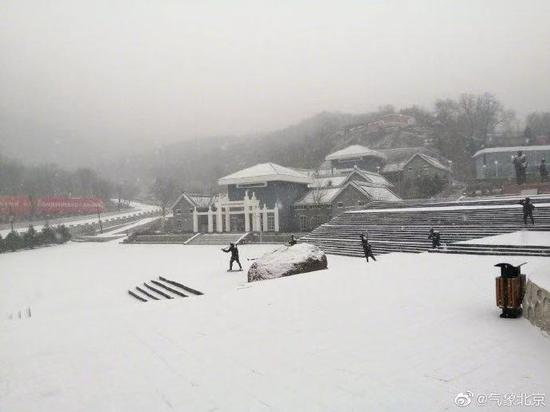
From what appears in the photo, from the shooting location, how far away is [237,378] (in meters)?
5.04

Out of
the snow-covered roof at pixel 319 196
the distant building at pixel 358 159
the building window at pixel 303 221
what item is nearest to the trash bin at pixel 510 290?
the snow-covered roof at pixel 319 196

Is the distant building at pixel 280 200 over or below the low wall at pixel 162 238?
over

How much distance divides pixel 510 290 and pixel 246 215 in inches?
1376

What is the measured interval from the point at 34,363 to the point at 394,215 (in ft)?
80.8

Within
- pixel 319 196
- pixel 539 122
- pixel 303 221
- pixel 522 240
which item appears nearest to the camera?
pixel 522 240

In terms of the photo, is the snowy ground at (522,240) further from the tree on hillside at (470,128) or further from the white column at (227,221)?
the tree on hillside at (470,128)

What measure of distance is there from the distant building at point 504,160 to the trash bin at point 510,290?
45.0 metres

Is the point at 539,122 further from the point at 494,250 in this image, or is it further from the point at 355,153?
the point at 494,250

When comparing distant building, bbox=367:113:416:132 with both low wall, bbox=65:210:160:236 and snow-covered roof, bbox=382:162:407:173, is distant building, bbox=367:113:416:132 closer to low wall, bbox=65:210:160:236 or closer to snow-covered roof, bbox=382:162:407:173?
snow-covered roof, bbox=382:162:407:173

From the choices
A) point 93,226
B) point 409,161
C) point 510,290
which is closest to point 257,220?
point 409,161

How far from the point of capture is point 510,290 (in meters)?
6.89

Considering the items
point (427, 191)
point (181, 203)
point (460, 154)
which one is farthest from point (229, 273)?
point (460, 154)

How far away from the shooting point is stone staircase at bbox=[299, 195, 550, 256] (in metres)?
20.1

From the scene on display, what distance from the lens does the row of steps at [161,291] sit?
14969 mm
